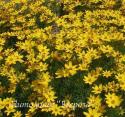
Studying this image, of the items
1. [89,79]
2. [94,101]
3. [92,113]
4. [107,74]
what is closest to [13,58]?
[89,79]

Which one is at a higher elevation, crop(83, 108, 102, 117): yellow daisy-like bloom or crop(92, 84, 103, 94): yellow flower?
crop(92, 84, 103, 94): yellow flower

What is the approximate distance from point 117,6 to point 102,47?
2.38 m

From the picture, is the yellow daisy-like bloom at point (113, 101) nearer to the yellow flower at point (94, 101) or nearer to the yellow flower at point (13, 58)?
the yellow flower at point (94, 101)

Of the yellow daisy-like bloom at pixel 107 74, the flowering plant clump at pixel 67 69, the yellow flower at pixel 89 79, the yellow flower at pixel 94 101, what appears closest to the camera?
the yellow flower at pixel 94 101

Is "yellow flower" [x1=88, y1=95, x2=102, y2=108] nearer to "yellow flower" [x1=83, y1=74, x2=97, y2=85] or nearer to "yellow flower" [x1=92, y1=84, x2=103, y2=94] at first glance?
"yellow flower" [x1=92, y1=84, x2=103, y2=94]

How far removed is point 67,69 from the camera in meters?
6.50

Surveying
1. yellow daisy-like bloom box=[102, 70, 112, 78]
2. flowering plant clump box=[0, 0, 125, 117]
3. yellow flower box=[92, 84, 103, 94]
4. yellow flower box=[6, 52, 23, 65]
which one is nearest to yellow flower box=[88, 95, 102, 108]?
flowering plant clump box=[0, 0, 125, 117]

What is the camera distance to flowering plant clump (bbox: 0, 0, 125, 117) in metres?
6.14

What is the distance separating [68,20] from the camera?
8.45 m

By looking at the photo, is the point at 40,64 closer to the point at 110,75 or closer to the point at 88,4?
the point at 110,75

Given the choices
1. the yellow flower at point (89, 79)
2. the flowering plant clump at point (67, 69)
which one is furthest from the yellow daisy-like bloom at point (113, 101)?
the yellow flower at point (89, 79)

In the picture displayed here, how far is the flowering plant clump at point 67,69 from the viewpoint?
614cm

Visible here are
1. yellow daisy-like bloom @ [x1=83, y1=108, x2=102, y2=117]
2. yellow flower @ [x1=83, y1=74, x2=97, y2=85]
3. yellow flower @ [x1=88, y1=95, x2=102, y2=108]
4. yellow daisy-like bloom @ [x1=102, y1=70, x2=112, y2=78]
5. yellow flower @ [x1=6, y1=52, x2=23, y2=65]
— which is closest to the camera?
yellow daisy-like bloom @ [x1=83, y1=108, x2=102, y2=117]

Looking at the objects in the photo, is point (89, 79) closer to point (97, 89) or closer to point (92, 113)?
point (97, 89)
